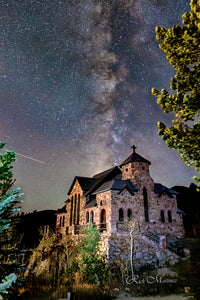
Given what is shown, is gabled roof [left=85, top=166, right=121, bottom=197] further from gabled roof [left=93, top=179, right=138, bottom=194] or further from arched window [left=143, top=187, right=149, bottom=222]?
arched window [left=143, top=187, right=149, bottom=222]

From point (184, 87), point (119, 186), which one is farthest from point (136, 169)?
point (184, 87)

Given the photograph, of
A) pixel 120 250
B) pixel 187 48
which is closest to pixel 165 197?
pixel 120 250

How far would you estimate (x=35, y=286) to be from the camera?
14305 mm

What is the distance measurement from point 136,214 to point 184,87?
16314mm

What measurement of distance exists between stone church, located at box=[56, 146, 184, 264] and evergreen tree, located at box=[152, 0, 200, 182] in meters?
12.7

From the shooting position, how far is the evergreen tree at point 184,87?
10.2m

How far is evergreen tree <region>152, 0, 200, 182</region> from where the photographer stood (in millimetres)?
10211

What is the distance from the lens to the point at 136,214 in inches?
906

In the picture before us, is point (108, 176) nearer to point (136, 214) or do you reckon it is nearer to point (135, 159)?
point (135, 159)

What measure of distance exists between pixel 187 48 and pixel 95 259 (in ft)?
55.9

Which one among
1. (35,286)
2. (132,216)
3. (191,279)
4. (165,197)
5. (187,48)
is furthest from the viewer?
(165,197)

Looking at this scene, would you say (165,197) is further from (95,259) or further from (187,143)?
(187,143)

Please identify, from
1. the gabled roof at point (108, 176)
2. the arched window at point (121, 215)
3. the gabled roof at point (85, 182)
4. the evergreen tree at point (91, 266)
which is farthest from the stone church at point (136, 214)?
the evergreen tree at point (91, 266)

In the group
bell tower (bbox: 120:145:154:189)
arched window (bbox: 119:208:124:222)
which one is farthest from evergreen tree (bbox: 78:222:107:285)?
bell tower (bbox: 120:145:154:189)
